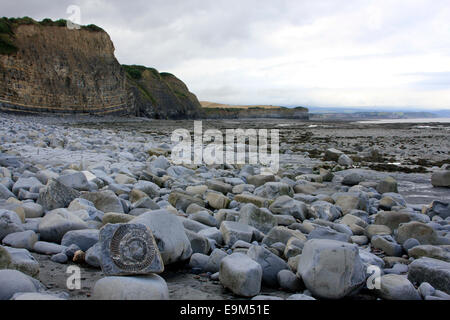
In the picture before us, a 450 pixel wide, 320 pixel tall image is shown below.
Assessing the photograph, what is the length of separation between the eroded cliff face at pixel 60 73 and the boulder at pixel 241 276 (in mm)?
26465

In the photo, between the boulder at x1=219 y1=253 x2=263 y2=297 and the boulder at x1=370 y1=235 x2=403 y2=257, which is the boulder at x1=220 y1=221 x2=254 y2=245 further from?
the boulder at x1=370 y1=235 x2=403 y2=257

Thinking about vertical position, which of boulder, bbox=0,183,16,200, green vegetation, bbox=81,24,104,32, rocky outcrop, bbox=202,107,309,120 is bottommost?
boulder, bbox=0,183,16,200

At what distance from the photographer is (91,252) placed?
87.0 inches

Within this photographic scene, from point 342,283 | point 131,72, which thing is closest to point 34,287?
point 342,283

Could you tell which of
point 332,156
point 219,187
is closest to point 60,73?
point 332,156

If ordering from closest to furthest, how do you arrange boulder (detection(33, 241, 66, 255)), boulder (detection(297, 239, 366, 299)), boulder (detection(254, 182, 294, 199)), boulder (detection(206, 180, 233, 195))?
boulder (detection(297, 239, 366, 299)), boulder (detection(33, 241, 66, 255)), boulder (detection(254, 182, 294, 199)), boulder (detection(206, 180, 233, 195))

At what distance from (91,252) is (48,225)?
55 cm

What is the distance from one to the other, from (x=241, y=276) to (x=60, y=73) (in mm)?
33544

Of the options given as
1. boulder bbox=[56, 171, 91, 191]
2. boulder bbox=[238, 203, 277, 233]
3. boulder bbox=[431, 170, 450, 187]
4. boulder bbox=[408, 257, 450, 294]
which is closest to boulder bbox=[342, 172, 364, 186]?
boulder bbox=[431, 170, 450, 187]

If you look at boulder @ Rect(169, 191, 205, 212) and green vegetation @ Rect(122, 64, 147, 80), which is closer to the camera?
boulder @ Rect(169, 191, 205, 212)

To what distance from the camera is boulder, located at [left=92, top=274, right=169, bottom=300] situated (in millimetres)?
1546

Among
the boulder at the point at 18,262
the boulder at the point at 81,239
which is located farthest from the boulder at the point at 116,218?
the boulder at the point at 18,262

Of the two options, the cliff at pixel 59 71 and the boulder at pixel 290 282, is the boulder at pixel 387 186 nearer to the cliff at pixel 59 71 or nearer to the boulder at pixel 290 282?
the boulder at pixel 290 282

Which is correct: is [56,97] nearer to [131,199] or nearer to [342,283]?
[131,199]
